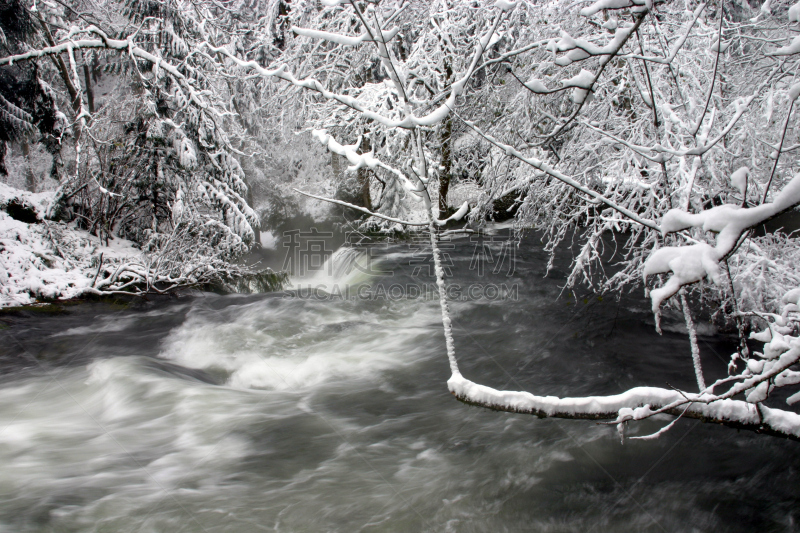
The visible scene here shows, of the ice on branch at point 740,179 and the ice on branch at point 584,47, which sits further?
the ice on branch at point 584,47

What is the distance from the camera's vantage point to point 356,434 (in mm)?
3885

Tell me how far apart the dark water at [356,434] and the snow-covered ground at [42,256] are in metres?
0.88

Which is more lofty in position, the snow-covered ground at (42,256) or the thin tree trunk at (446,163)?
the thin tree trunk at (446,163)

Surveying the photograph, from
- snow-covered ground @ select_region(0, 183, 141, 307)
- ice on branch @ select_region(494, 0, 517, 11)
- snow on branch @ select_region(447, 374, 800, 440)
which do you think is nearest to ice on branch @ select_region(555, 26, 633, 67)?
ice on branch @ select_region(494, 0, 517, 11)

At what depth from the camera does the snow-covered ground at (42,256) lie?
728 centimetres

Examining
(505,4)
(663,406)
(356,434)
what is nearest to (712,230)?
(663,406)

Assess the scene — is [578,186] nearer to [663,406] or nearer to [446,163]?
[663,406]

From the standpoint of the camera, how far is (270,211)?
711 inches

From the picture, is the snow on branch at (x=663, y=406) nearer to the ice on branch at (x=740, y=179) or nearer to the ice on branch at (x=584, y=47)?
the ice on branch at (x=740, y=179)

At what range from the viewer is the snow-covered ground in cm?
728

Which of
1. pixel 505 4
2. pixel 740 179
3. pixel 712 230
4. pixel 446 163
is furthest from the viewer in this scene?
pixel 446 163

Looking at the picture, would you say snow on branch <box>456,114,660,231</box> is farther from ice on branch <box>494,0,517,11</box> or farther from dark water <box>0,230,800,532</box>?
dark water <box>0,230,800,532</box>

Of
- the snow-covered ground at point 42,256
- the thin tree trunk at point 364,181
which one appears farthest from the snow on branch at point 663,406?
the thin tree trunk at point 364,181

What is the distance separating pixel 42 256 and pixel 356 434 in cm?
701
